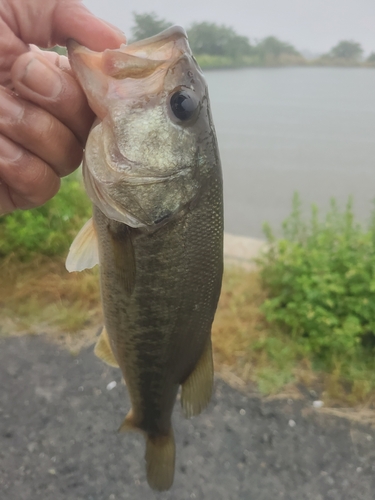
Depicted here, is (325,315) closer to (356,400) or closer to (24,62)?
(356,400)

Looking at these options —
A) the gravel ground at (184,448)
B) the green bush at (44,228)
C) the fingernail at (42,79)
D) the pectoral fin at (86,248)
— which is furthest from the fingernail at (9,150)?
the green bush at (44,228)

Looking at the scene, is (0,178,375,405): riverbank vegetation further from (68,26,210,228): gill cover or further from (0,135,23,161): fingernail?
(0,135,23,161): fingernail

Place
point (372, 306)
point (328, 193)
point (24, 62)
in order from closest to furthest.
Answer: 1. point (24, 62)
2. point (372, 306)
3. point (328, 193)

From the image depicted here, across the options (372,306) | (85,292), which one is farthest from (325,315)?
(85,292)

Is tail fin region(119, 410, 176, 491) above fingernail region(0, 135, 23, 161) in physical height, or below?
below

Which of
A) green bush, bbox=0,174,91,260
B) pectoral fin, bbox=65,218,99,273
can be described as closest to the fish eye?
pectoral fin, bbox=65,218,99,273

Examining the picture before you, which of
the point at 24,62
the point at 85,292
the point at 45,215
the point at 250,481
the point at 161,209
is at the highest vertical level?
the point at 24,62

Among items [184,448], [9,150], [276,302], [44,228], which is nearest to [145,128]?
[9,150]
